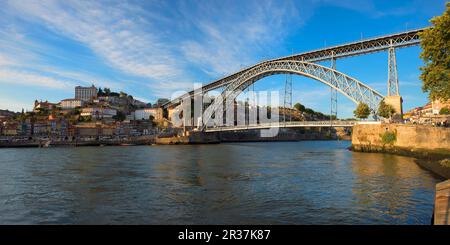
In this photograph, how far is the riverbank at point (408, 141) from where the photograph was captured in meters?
29.6

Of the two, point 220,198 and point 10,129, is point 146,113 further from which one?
point 220,198

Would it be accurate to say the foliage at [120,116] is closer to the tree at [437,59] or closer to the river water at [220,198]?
the river water at [220,198]

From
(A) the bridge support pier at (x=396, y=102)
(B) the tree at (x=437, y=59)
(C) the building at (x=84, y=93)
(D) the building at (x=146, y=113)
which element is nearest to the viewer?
(B) the tree at (x=437, y=59)

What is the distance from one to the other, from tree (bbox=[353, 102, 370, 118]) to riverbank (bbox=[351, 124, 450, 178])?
159 cm

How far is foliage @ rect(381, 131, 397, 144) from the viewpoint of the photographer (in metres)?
37.0

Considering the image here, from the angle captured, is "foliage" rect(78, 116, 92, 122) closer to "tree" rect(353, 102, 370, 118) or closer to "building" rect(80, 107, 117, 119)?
"building" rect(80, 107, 117, 119)

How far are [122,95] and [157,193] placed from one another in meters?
163

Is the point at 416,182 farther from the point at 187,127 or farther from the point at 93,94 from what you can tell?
the point at 93,94

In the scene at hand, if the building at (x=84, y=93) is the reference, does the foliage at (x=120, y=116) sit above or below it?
below

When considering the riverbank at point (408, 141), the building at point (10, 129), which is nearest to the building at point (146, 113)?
the building at point (10, 129)

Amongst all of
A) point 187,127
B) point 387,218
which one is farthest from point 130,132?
point 387,218

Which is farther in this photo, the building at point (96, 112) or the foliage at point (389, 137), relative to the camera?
the building at point (96, 112)

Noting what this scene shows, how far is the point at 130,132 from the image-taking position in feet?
347

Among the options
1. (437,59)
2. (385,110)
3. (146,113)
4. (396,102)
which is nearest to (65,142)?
(385,110)
